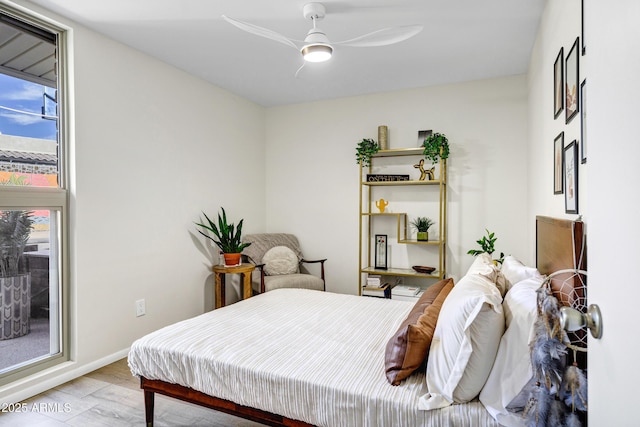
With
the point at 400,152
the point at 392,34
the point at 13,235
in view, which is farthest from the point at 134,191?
the point at 400,152

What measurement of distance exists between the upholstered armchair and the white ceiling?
177 centimetres

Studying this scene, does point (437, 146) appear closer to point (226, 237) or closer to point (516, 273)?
point (516, 273)

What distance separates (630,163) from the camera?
1.99 ft

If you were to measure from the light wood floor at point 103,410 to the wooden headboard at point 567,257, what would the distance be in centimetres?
173

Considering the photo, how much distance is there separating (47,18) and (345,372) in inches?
116

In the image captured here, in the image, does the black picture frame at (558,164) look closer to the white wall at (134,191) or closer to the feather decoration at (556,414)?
the feather decoration at (556,414)

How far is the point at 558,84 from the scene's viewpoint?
206 centimetres

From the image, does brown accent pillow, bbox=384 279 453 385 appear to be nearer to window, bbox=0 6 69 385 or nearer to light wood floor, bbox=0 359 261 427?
light wood floor, bbox=0 359 261 427

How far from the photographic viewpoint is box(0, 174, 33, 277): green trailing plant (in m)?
2.45

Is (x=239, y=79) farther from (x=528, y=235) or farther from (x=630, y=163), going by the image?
(x=630, y=163)

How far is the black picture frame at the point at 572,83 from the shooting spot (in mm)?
1643

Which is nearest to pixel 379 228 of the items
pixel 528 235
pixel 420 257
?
pixel 420 257

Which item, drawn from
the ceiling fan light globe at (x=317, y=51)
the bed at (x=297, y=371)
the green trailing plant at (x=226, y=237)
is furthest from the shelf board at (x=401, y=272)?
the ceiling fan light globe at (x=317, y=51)

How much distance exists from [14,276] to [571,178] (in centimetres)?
334
